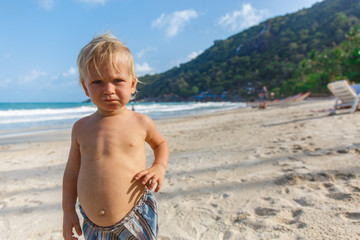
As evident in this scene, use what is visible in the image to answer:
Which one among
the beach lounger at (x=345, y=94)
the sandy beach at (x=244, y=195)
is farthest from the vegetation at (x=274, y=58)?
the sandy beach at (x=244, y=195)

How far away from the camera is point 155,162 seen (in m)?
1.26

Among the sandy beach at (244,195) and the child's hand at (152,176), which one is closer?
the child's hand at (152,176)

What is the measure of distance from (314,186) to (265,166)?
781 millimetres

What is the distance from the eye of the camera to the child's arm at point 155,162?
1134 millimetres

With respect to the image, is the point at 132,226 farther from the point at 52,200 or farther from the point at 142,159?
the point at 52,200

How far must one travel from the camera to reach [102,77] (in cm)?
110

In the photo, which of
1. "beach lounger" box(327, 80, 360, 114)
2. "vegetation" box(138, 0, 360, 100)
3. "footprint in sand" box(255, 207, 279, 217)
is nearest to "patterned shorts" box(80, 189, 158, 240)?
"footprint in sand" box(255, 207, 279, 217)

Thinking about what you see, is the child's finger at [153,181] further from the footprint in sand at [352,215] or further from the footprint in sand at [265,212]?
the footprint in sand at [352,215]

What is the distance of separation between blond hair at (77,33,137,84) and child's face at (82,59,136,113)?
21mm

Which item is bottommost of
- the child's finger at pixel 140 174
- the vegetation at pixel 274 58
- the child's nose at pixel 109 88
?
the child's finger at pixel 140 174

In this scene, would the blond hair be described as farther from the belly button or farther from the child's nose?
the belly button

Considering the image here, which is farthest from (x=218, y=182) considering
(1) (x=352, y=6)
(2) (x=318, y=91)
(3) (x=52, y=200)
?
(1) (x=352, y=6)

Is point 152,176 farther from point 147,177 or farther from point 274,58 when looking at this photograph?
point 274,58

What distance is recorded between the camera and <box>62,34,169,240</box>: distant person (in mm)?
1086
